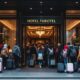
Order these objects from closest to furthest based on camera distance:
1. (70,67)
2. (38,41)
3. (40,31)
Answer: (70,67)
(40,31)
(38,41)

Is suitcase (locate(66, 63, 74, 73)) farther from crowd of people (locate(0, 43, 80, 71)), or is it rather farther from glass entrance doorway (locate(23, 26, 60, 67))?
glass entrance doorway (locate(23, 26, 60, 67))

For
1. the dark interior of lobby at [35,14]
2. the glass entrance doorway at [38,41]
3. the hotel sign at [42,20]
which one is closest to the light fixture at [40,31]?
the glass entrance doorway at [38,41]

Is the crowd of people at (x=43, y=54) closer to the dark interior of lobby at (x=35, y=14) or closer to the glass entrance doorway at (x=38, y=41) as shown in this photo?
the glass entrance doorway at (x=38, y=41)

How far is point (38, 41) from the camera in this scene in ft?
95.9

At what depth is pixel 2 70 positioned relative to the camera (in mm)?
23812

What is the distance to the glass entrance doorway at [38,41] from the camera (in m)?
26.9

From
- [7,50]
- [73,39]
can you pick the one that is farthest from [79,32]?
[7,50]

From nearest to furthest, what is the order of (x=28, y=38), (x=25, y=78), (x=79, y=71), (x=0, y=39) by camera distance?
1. (x=25, y=78)
2. (x=79, y=71)
3. (x=0, y=39)
4. (x=28, y=38)

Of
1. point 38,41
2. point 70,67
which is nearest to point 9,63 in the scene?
point 70,67

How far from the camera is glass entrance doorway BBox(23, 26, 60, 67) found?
88.2 feet

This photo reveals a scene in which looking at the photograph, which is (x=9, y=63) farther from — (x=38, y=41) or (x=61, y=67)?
(x=38, y=41)

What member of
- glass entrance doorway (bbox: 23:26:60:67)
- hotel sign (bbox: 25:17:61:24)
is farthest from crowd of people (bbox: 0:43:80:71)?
hotel sign (bbox: 25:17:61:24)

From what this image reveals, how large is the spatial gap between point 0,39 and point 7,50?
6.10ft

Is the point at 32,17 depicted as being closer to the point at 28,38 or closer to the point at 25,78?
the point at 28,38
